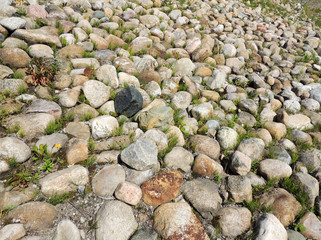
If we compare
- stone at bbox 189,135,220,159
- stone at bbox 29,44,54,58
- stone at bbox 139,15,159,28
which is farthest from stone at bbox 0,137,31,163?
stone at bbox 139,15,159,28

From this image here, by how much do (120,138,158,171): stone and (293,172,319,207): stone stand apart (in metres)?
2.42

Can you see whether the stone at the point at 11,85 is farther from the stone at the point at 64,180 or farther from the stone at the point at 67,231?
the stone at the point at 67,231

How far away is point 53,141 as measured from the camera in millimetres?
3596

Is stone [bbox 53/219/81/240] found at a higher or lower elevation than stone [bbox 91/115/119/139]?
lower

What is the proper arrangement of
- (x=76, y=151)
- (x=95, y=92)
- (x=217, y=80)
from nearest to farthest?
(x=76, y=151)
(x=95, y=92)
(x=217, y=80)

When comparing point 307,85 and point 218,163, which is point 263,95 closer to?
point 307,85

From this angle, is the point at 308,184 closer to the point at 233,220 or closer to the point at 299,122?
the point at 233,220

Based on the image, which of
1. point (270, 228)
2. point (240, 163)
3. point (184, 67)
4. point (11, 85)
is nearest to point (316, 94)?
point (184, 67)

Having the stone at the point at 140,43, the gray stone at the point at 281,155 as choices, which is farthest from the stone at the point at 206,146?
the stone at the point at 140,43

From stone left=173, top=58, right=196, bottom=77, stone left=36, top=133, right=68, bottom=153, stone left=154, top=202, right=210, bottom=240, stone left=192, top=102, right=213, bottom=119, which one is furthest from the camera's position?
stone left=173, top=58, right=196, bottom=77

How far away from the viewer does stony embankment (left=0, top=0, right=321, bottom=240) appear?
9.72ft

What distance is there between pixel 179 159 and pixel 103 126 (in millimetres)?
1471

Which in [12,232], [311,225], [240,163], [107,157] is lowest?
[12,232]

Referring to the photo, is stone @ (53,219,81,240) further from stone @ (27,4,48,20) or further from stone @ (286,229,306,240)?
stone @ (27,4,48,20)
